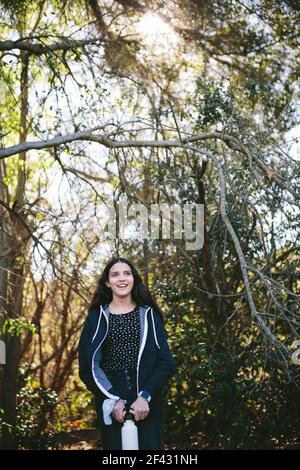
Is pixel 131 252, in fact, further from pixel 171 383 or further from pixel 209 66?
pixel 209 66

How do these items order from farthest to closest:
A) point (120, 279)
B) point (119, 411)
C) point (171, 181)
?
point (171, 181)
point (120, 279)
point (119, 411)

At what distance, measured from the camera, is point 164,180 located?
6391mm

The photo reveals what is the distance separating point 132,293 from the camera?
3.50 meters

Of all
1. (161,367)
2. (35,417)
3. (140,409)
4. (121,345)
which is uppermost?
(121,345)

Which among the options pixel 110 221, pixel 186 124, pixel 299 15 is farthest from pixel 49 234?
pixel 299 15

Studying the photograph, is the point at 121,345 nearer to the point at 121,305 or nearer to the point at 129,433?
the point at 121,305

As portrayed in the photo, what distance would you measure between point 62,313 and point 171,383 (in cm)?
225

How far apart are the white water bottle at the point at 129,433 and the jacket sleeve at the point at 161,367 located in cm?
16

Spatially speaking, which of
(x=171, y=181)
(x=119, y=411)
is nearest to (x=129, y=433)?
(x=119, y=411)

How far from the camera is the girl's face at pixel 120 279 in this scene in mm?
3395

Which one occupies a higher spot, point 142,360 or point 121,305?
point 121,305

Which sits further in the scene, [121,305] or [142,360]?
[121,305]

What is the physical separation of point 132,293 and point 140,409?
0.63 metres

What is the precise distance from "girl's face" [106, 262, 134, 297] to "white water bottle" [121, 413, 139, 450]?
1.99 feet
